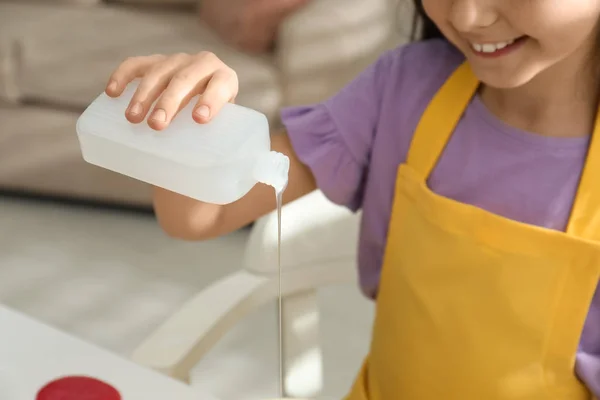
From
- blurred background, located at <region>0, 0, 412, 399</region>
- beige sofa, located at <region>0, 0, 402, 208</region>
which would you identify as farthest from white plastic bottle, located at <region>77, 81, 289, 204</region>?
beige sofa, located at <region>0, 0, 402, 208</region>

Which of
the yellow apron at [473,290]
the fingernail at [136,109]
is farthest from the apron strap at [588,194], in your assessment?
the fingernail at [136,109]

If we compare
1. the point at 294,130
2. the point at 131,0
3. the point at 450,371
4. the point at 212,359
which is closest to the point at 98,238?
the point at 212,359

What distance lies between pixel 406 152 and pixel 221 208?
0.61 ft

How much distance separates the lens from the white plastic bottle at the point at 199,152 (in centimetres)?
47

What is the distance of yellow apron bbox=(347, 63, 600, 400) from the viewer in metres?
0.60

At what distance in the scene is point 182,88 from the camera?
499 millimetres

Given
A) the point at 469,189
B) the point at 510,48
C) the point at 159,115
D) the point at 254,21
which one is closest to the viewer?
the point at 159,115

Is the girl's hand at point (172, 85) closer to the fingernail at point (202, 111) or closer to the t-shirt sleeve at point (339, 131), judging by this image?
the fingernail at point (202, 111)

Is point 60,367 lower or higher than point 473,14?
lower

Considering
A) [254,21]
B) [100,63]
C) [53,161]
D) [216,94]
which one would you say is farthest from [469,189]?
[53,161]

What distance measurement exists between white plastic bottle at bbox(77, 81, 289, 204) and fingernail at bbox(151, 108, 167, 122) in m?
0.02

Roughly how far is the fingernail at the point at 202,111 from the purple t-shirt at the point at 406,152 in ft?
0.83

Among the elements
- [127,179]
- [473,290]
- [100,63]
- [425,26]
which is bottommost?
[127,179]

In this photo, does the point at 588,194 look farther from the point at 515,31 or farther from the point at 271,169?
the point at 271,169
